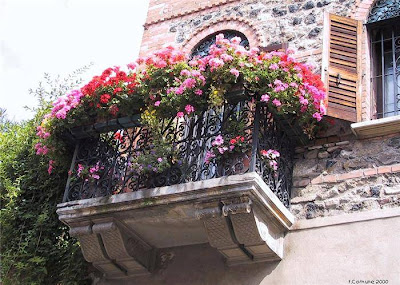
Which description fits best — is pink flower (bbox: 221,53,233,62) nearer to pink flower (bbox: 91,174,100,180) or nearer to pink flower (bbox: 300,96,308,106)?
pink flower (bbox: 300,96,308,106)

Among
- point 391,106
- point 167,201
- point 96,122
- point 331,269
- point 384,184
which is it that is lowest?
point 331,269

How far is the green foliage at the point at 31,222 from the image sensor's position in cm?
763

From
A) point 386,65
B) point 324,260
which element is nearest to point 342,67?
point 386,65

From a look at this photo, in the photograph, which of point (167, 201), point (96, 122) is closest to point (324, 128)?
point (167, 201)

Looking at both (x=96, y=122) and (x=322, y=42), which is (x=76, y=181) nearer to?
(x=96, y=122)

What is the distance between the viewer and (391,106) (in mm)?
7504

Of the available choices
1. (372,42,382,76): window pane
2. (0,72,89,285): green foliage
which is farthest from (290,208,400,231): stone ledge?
(0,72,89,285): green foliage

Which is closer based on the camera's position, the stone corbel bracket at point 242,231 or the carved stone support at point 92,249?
the stone corbel bracket at point 242,231

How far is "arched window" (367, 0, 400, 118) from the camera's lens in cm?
753

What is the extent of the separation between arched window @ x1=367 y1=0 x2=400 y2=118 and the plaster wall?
161cm

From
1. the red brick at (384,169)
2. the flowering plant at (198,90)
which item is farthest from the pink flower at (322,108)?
the red brick at (384,169)

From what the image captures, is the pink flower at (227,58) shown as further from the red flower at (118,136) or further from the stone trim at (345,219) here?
the stone trim at (345,219)

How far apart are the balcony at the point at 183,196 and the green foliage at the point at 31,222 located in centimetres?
61

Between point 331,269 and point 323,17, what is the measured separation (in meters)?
3.29
